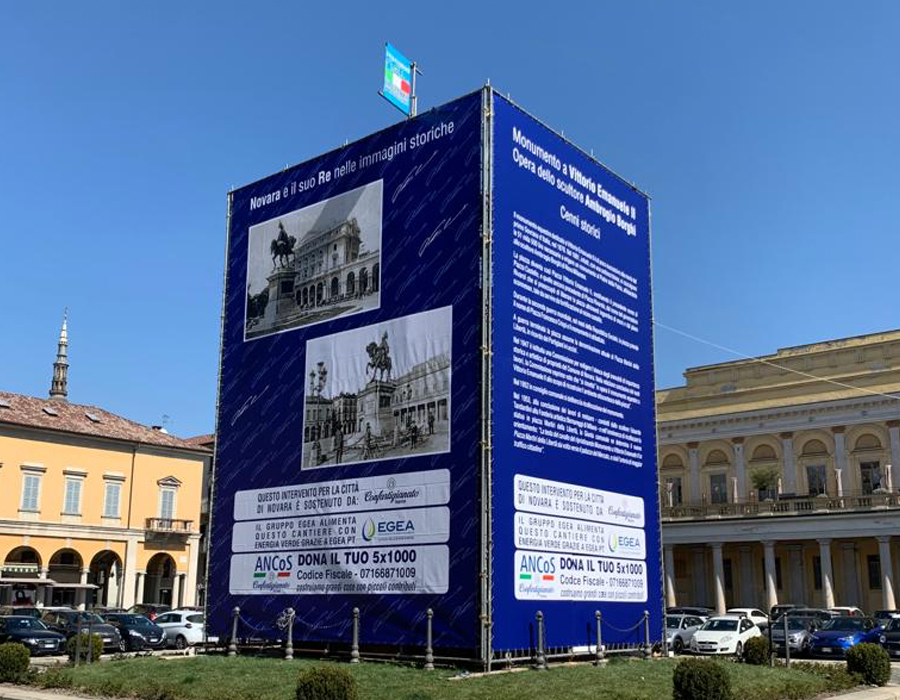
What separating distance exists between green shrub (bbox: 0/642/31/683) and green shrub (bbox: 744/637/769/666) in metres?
15.4

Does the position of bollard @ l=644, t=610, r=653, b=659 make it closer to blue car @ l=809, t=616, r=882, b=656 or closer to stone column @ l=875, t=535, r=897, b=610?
blue car @ l=809, t=616, r=882, b=656

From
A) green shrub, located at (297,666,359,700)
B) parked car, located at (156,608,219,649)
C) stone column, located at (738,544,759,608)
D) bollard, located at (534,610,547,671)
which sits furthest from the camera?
stone column, located at (738,544,759,608)

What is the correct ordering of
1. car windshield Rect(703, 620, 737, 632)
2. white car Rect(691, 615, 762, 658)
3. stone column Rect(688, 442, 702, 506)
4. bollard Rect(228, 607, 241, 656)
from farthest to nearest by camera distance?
stone column Rect(688, 442, 702, 506)
car windshield Rect(703, 620, 737, 632)
white car Rect(691, 615, 762, 658)
bollard Rect(228, 607, 241, 656)

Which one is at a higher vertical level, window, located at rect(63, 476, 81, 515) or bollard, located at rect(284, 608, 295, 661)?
window, located at rect(63, 476, 81, 515)

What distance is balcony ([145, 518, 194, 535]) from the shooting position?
58.2m

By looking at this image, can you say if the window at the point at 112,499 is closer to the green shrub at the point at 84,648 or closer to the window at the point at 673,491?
the window at the point at 673,491

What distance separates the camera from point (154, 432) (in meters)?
61.7

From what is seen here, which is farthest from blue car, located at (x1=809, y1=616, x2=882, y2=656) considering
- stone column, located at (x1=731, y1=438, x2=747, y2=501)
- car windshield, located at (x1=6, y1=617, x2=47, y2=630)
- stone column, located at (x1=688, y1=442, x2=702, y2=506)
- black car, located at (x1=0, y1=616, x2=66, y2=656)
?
stone column, located at (x1=688, y1=442, x2=702, y2=506)

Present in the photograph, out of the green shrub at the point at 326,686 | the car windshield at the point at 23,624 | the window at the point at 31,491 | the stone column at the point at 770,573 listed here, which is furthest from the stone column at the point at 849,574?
the green shrub at the point at 326,686

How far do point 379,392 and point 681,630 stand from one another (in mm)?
18326

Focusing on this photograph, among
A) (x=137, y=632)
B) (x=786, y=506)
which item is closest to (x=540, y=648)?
(x=137, y=632)

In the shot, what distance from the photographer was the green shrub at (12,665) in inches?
783

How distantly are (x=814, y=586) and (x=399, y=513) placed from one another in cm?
4193

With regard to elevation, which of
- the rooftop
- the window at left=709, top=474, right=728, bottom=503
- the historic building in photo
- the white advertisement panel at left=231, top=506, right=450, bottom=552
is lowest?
the white advertisement panel at left=231, top=506, right=450, bottom=552
